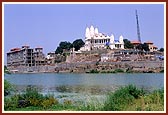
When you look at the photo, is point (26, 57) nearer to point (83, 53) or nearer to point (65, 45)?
point (83, 53)

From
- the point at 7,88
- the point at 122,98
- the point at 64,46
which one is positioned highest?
the point at 64,46

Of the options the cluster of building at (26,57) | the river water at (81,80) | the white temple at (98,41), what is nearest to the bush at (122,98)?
the white temple at (98,41)

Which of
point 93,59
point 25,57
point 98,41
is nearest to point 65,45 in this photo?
point 98,41

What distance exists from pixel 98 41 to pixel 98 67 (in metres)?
3.66

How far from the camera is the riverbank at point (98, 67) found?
42.0ft

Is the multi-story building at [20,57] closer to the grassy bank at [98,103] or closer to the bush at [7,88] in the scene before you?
the bush at [7,88]

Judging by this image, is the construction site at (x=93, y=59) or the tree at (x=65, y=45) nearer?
the tree at (x=65, y=45)

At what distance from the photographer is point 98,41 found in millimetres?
11344

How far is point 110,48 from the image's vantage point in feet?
39.1

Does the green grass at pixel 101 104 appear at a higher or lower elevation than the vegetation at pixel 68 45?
lower

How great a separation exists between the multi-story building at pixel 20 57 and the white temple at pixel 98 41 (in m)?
1.42

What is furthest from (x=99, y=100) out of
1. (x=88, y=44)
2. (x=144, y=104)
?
(x=88, y=44)

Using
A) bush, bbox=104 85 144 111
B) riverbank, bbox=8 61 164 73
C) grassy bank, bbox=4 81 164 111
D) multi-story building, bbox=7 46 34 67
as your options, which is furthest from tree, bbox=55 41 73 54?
riverbank, bbox=8 61 164 73

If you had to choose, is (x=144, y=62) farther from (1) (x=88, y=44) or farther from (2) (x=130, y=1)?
(2) (x=130, y=1)
